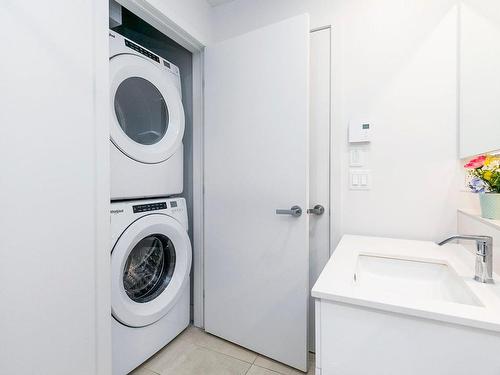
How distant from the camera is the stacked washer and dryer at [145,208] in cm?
130

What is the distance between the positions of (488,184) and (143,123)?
173 centimetres

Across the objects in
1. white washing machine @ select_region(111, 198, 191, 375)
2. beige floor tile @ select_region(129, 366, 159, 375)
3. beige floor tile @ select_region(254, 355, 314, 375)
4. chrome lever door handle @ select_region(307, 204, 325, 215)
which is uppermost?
chrome lever door handle @ select_region(307, 204, 325, 215)

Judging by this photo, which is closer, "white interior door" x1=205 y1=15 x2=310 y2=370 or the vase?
the vase

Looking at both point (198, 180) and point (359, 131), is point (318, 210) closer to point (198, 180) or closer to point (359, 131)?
point (359, 131)

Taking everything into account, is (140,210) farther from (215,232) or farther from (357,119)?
(357,119)

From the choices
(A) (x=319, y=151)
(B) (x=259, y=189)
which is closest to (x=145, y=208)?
(B) (x=259, y=189)

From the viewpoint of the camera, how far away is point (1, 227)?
0.79m

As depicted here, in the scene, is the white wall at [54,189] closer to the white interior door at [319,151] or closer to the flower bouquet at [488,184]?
the white interior door at [319,151]

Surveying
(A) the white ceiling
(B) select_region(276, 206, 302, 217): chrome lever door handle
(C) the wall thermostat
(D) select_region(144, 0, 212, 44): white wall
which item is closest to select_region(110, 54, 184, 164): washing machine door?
(D) select_region(144, 0, 212, 44): white wall

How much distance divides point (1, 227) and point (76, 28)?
2.49 ft

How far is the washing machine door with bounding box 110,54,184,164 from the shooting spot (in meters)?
1.32

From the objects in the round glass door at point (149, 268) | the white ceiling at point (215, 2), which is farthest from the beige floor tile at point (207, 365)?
the white ceiling at point (215, 2)

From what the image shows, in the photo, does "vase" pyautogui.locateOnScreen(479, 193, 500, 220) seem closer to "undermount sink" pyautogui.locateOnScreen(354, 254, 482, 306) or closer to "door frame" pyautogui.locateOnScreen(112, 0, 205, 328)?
"undermount sink" pyautogui.locateOnScreen(354, 254, 482, 306)

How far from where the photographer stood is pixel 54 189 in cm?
92
